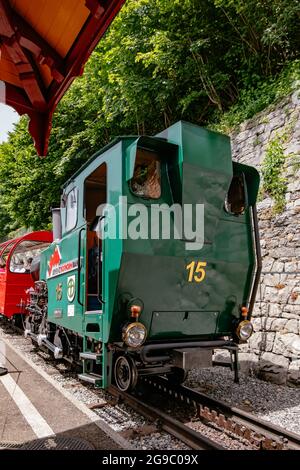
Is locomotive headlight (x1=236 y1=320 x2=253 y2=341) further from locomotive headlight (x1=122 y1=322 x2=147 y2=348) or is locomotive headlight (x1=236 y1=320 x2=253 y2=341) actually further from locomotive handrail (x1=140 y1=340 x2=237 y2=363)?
locomotive headlight (x1=122 y1=322 x2=147 y2=348)

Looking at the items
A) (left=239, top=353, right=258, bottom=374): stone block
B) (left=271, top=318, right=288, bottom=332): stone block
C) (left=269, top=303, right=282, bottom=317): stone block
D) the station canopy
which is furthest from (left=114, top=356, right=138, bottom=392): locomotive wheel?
(left=269, top=303, right=282, bottom=317): stone block

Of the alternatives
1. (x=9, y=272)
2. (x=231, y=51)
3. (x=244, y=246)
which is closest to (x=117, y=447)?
(x=244, y=246)

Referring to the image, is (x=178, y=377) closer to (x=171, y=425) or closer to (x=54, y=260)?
(x=171, y=425)

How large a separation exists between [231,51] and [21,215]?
12885 millimetres

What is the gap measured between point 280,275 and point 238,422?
3.80 metres

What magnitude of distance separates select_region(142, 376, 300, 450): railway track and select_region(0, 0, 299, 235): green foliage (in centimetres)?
710

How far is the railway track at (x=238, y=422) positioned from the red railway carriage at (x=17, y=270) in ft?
22.0

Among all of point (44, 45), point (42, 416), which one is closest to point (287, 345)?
point (42, 416)

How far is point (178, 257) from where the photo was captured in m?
4.49

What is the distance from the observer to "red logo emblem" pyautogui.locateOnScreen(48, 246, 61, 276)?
645 cm

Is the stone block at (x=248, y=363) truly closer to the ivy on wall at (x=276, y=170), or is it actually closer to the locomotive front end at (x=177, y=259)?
the locomotive front end at (x=177, y=259)

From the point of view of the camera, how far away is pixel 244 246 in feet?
16.9

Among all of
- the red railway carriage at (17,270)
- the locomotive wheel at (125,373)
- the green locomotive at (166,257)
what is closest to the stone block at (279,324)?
the green locomotive at (166,257)
